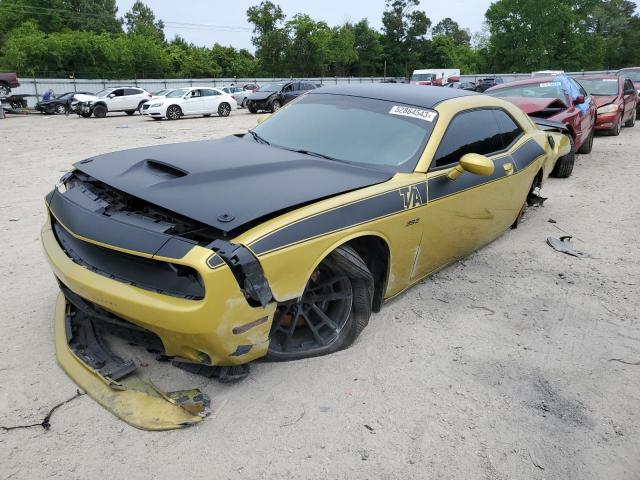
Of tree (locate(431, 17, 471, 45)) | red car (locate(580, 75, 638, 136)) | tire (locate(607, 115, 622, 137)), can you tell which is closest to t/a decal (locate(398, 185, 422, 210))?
red car (locate(580, 75, 638, 136))

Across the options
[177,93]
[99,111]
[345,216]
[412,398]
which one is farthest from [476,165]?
[99,111]

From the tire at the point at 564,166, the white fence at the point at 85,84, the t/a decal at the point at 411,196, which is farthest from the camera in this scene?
the white fence at the point at 85,84

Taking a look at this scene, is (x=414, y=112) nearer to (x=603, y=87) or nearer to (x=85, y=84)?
(x=603, y=87)

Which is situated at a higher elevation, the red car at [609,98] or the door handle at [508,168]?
the red car at [609,98]

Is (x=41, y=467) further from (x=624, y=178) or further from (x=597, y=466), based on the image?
(x=624, y=178)

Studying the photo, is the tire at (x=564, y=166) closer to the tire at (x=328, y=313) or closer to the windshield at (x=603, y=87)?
the windshield at (x=603, y=87)

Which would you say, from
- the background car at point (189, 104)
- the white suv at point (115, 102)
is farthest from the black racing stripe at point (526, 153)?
the white suv at point (115, 102)

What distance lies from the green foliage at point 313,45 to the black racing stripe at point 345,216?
4845 centimetres

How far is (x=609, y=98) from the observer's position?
11984 millimetres

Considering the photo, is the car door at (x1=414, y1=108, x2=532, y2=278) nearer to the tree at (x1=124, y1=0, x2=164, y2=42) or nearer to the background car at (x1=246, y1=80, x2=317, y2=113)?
the background car at (x1=246, y1=80, x2=317, y2=113)

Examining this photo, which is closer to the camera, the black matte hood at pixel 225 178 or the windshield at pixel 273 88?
the black matte hood at pixel 225 178

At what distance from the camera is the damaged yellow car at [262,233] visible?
7.45ft

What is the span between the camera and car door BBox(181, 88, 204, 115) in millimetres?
21406

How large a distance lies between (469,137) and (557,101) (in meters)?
5.44
